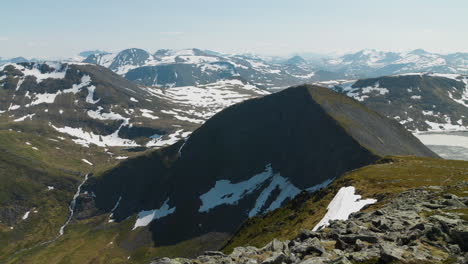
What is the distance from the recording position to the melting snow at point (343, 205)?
2311 inches

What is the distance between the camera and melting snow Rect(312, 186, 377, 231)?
58.7 metres

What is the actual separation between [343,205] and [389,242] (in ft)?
128

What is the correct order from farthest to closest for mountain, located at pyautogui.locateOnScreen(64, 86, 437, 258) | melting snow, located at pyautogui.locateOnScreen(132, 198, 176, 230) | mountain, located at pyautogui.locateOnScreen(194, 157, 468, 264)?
melting snow, located at pyautogui.locateOnScreen(132, 198, 176, 230)
mountain, located at pyautogui.locateOnScreen(64, 86, 437, 258)
mountain, located at pyautogui.locateOnScreen(194, 157, 468, 264)

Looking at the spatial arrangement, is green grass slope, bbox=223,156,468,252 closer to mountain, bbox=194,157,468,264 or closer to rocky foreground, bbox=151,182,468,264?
mountain, bbox=194,157,468,264

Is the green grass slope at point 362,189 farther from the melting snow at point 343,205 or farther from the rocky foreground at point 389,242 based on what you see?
the rocky foreground at point 389,242

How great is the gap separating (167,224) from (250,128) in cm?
7459

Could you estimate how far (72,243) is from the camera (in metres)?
194

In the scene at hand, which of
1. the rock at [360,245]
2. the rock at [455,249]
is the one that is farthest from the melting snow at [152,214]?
the rock at [455,249]

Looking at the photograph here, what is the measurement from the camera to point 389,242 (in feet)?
90.2

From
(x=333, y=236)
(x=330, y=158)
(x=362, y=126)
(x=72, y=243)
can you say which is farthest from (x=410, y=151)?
(x=72, y=243)

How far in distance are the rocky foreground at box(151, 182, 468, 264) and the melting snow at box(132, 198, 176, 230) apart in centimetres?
15418

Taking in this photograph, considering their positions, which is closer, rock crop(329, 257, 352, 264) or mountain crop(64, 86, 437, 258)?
rock crop(329, 257, 352, 264)

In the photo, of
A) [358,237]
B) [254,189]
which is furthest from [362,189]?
[254,189]

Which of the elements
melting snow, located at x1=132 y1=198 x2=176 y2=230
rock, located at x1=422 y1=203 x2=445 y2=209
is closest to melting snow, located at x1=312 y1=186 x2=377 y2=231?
rock, located at x1=422 y1=203 x2=445 y2=209
